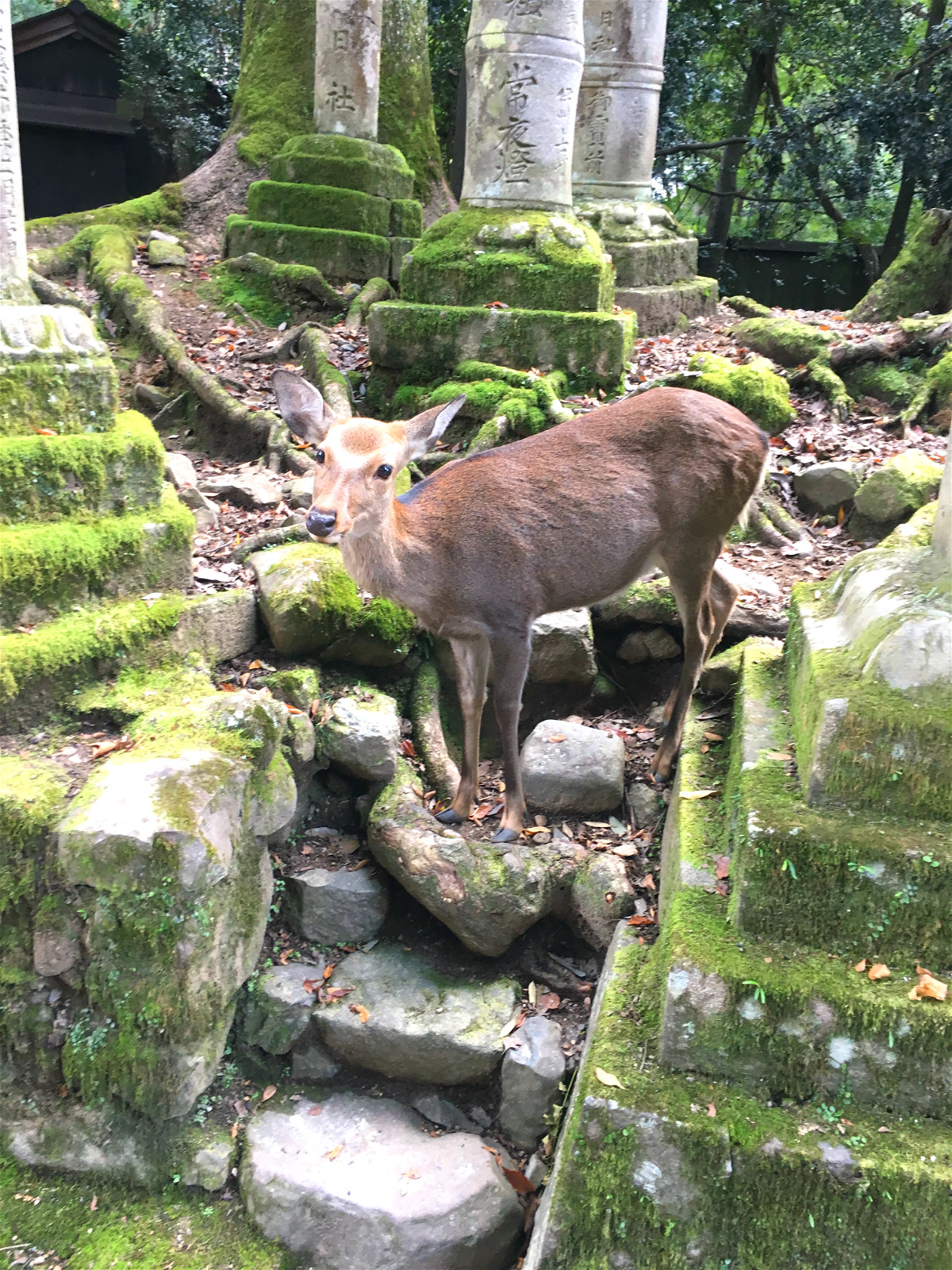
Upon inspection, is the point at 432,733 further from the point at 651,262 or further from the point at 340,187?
the point at 340,187

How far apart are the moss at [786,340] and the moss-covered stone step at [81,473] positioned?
19.0ft

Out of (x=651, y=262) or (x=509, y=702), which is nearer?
(x=509, y=702)

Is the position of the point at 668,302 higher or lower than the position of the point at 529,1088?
higher

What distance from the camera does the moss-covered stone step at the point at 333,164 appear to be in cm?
1008

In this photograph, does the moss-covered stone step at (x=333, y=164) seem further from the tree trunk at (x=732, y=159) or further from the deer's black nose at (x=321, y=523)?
the tree trunk at (x=732, y=159)

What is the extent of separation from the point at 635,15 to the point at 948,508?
8.87m

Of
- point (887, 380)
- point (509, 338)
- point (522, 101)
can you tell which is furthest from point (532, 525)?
point (887, 380)

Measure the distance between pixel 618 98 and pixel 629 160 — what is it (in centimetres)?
59

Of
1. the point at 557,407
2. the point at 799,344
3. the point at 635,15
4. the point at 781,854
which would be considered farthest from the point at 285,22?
the point at 781,854

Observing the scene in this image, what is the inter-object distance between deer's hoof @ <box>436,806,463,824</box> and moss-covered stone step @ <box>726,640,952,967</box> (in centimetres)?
156

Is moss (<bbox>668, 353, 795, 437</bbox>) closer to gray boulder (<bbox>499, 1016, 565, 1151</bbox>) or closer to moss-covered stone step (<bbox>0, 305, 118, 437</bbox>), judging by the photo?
moss-covered stone step (<bbox>0, 305, 118, 437</bbox>)

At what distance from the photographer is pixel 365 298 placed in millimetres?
9086

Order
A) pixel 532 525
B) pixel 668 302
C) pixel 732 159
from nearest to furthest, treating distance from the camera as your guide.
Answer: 1. pixel 532 525
2. pixel 668 302
3. pixel 732 159

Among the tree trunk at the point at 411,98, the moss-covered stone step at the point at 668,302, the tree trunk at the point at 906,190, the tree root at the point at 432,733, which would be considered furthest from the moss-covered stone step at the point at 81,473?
the tree trunk at the point at 906,190
